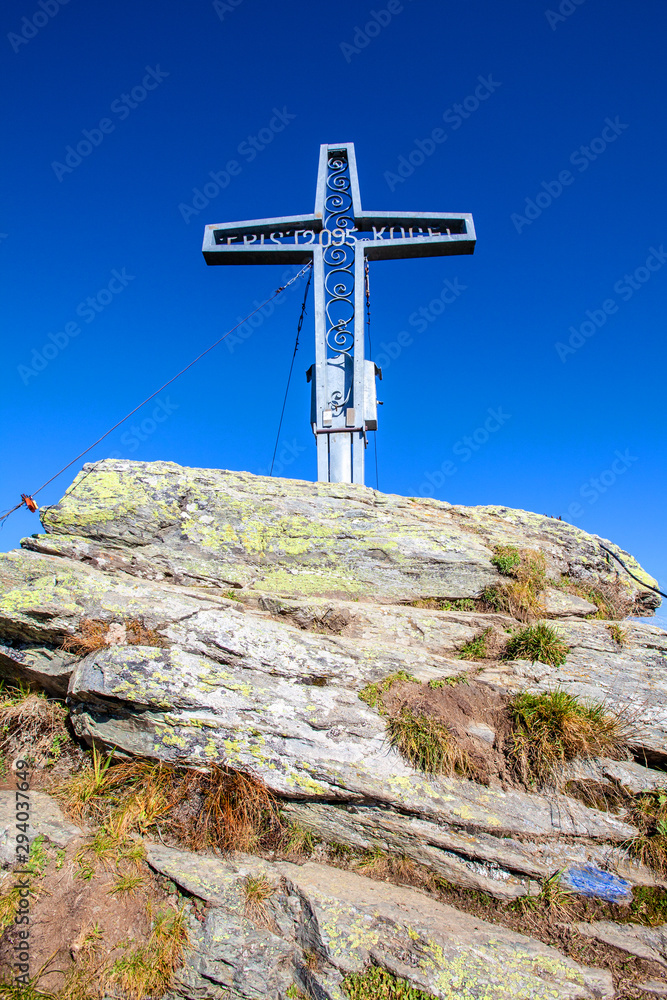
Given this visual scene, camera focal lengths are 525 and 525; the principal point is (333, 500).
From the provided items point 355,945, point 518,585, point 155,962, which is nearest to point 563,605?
point 518,585

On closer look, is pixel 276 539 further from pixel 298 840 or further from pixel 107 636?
pixel 298 840

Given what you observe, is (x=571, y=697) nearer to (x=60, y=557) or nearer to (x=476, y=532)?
(x=476, y=532)

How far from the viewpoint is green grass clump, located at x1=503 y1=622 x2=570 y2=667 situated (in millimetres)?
6957

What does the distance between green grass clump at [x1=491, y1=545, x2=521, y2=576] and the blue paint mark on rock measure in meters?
4.23

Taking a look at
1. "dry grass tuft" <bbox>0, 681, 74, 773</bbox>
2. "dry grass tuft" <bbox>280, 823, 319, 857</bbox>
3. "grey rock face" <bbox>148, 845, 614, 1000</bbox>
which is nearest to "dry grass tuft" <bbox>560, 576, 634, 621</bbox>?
"grey rock face" <bbox>148, 845, 614, 1000</bbox>

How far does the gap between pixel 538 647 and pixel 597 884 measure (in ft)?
8.62

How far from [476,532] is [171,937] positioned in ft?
23.8

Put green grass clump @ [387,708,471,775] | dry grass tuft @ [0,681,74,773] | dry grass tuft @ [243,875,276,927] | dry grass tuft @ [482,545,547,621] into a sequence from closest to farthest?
dry grass tuft @ [243,875,276,927], green grass clump @ [387,708,471,775], dry grass tuft @ [0,681,74,773], dry grass tuft @ [482,545,547,621]

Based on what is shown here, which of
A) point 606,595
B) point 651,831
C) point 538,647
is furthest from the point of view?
point 606,595

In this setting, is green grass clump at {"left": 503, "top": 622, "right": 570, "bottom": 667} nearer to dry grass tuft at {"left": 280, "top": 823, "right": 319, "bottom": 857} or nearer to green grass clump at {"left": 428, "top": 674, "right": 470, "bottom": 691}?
green grass clump at {"left": 428, "top": 674, "right": 470, "bottom": 691}

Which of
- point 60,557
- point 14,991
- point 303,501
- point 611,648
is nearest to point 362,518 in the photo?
point 303,501

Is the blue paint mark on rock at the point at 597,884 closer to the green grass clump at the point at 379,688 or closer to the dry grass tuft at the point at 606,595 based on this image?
the green grass clump at the point at 379,688

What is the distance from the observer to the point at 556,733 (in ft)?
19.6

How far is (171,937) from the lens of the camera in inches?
179
